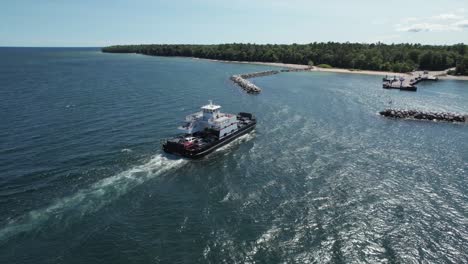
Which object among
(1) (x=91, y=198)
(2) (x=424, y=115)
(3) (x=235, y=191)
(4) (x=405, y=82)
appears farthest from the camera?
(4) (x=405, y=82)

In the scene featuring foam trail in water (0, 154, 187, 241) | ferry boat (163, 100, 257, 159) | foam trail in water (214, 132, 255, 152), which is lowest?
foam trail in water (0, 154, 187, 241)

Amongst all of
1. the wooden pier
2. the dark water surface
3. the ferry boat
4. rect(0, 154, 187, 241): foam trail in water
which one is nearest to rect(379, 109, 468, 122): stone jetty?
the dark water surface

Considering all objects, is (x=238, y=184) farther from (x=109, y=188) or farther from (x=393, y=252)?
(x=393, y=252)

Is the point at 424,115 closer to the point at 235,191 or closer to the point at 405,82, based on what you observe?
the point at 235,191

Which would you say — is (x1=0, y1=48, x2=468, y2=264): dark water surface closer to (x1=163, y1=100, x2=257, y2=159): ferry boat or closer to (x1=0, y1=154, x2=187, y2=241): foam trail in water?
(x1=0, y1=154, x2=187, y2=241): foam trail in water

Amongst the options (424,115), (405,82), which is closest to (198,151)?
(424,115)

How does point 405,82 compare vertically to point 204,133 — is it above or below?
above

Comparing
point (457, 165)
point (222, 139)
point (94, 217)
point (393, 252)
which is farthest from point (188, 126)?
point (457, 165)
